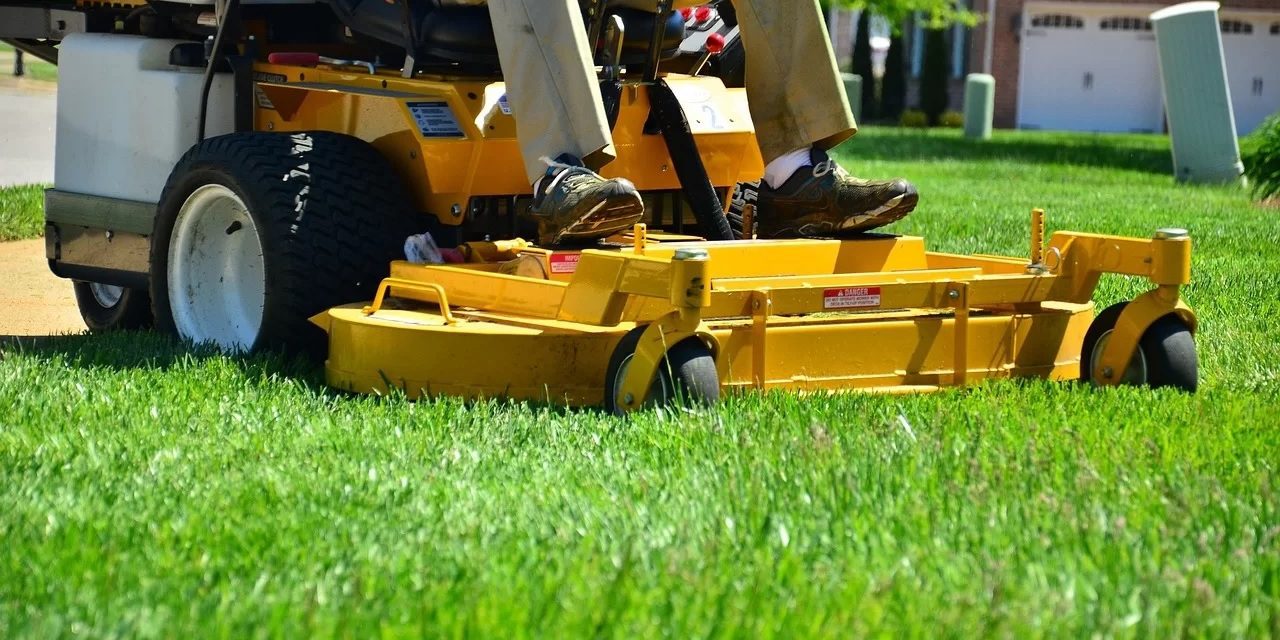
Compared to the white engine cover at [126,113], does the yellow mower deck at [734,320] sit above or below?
below

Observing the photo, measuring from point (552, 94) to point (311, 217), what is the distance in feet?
2.48

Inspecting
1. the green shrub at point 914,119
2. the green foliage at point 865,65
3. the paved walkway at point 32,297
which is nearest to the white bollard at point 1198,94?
the paved walkway at point 32,297

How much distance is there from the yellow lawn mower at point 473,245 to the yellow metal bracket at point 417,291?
11 millimetres

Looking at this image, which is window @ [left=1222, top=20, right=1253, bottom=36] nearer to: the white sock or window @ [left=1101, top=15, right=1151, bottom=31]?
window @ [left=1101, top=15, right=1151, bottom=31]

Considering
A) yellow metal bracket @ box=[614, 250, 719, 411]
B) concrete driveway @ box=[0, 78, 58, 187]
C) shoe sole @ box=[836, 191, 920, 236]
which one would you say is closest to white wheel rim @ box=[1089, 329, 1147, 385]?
shoe sole @ box=[836, 191, 920, 236]

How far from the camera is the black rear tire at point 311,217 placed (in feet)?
16.2

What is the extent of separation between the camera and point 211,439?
3969 mm

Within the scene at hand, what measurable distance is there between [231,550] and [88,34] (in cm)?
347

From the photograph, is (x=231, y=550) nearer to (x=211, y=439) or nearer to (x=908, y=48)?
(x=211, y=439)

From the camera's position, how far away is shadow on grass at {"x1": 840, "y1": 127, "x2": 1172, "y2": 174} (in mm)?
19328

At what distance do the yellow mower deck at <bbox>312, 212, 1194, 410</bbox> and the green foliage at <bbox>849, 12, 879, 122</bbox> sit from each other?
99.9 ft

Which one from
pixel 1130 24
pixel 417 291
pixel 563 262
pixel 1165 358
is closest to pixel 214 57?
pixel 417 291

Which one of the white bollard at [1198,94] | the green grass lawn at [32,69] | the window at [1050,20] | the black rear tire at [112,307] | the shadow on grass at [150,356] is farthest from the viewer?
the window at [1050,20]

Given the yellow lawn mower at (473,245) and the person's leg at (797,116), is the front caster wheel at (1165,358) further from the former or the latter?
the person's leg at (797,116)
